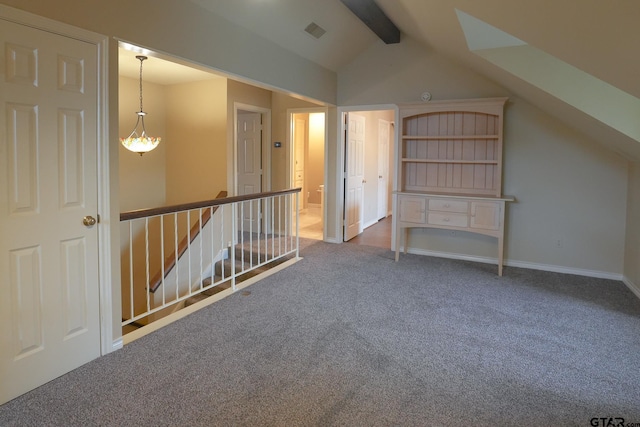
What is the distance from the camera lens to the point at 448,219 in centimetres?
501

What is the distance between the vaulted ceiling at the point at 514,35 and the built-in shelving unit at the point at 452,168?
576 mm

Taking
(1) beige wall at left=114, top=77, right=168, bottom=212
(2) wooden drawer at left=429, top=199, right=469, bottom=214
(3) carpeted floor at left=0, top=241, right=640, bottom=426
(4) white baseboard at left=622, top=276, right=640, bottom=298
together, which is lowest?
(3) carpeted floor at left=0, top=241, right=640, bottom=426

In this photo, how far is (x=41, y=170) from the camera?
91.7 inches

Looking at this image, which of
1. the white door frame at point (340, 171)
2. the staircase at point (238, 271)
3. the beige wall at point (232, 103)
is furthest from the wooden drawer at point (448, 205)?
the beige wall at point (232, 103)

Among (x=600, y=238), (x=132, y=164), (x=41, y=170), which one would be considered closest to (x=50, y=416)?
(x=41, y=170)

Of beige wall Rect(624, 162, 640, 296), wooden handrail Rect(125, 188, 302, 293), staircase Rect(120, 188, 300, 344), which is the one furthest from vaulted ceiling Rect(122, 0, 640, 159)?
staircase Rect(120, 188, 300, 344)

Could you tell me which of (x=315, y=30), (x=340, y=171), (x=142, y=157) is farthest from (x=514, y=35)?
(x=142, y=157)

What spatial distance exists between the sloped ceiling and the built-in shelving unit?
1.89ft

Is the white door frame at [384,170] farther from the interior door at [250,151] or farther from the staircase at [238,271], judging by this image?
the staircase at [238,271]

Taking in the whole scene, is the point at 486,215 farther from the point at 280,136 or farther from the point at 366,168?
the point at 280,136

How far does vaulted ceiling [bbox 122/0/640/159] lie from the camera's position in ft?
6.58

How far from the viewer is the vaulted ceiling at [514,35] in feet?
6.58

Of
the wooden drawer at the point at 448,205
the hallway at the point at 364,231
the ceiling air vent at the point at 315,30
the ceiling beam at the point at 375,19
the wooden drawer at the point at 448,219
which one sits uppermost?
the ceiling beam at the point at 375,19

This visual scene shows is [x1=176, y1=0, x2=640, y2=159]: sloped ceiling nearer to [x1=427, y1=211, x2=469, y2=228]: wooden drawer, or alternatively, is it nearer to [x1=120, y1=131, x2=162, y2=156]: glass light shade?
[x1=427, y1=211, x2=469, y2=228]: wooden drawer
